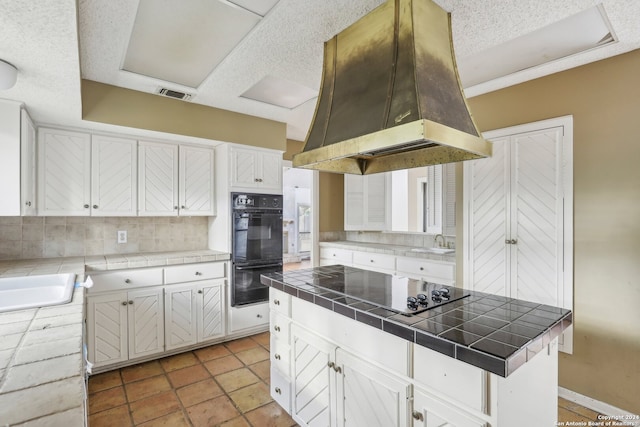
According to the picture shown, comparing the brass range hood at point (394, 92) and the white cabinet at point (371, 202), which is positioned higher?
the brass range hood at point (394, 92)

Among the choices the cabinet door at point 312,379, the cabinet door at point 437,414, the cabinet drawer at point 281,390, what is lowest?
the cabinet drawer at point 281,390

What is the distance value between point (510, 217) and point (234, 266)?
265cm

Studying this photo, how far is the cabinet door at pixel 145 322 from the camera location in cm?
285

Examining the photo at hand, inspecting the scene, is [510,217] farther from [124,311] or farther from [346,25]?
[124,311]

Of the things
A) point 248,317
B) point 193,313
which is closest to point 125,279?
point 193,313

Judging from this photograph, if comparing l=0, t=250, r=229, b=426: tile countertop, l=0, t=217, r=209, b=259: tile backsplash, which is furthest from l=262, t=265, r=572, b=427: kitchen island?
l=0, t=217, r=209, b=259: tile backsplash

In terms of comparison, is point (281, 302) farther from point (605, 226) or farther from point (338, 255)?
point (338, 255)

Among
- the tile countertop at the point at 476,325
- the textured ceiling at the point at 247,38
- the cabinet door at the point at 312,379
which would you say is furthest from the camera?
the cabinet door at the point at 312,379

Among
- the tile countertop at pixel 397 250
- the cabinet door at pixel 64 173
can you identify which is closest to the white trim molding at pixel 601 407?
the tile countertop at pixel 397 250

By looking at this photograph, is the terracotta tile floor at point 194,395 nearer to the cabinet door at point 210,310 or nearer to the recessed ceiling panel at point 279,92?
the cabinet door at point 210,310

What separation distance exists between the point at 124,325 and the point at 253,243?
1.39m

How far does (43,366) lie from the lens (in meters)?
0.86

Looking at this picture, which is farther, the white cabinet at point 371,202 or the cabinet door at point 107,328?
the white cabinet at point 371,202

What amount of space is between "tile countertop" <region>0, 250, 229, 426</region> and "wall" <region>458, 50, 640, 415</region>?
9.50 feet
